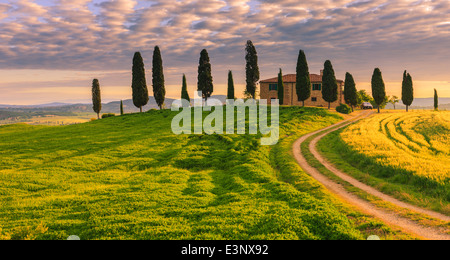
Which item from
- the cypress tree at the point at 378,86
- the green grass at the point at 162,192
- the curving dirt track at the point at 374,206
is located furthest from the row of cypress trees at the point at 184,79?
the curving dirt track at the point at 374,206

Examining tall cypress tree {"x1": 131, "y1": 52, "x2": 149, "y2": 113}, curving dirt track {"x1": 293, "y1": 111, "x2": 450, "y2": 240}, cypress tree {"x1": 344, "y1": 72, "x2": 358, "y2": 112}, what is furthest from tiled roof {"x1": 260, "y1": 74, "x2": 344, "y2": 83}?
curving dirt track {"x1": 293, "y1": 111, "x2": 450, "y2": 240}

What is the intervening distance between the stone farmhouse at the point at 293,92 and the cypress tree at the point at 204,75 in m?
21.0

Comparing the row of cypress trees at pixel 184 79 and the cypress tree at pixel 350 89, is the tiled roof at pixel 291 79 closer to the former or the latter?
the cypress tree at pixel 350 89

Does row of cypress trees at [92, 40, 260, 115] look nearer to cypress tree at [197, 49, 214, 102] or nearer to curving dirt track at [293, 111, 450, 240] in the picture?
cypress tree at [197, 49, 214, 102]

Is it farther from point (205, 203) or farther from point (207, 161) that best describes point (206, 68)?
point (205, 203)

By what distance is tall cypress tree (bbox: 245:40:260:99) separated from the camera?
265 ft

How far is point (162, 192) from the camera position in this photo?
19.9 metres

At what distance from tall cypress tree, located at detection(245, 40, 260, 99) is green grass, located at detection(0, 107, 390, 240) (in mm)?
41349

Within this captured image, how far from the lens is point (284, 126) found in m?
49.6

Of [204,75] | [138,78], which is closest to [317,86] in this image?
[204,75]

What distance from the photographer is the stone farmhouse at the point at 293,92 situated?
87.7 meters
